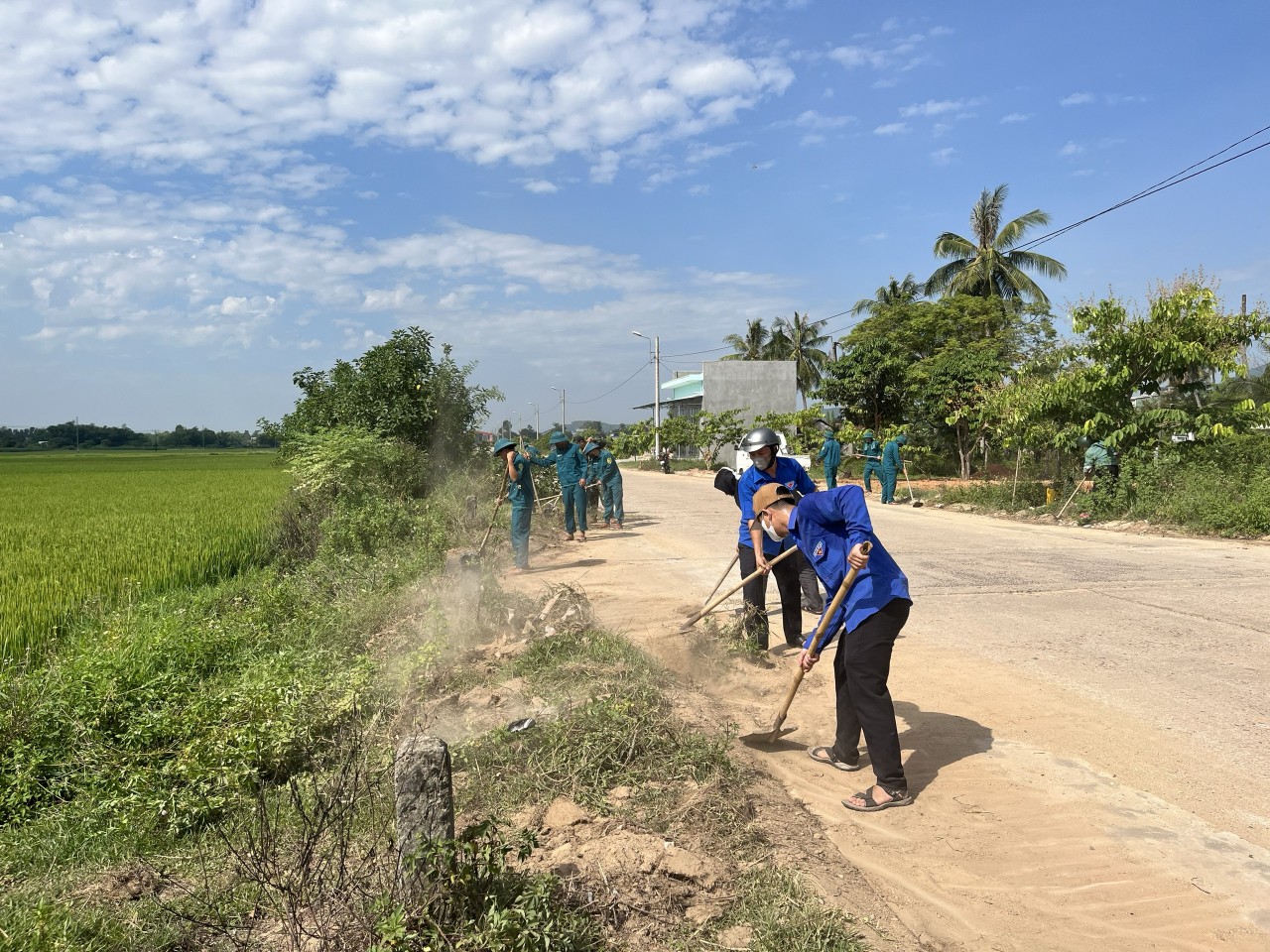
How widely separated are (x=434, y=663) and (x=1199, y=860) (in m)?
4.33

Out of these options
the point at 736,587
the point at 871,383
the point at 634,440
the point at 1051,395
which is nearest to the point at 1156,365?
the point at 1051,395

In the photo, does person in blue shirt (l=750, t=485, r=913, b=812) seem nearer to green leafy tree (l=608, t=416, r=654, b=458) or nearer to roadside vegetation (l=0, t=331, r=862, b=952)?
roadside vegetation (l=0, t=331, r=862, b=952)

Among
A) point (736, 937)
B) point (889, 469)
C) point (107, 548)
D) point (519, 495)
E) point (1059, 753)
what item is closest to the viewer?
point (736, 937)

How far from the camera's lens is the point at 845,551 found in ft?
13.8

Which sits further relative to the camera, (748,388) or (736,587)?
(748,388)

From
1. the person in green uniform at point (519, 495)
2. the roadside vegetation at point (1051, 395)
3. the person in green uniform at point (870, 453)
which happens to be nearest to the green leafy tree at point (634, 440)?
the roadside vegetation at point (1051, 395)

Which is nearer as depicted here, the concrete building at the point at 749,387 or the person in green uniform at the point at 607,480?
the person in green uniform at the point at 607,480

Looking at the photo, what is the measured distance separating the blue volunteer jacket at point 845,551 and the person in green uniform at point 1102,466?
12835 millimetres

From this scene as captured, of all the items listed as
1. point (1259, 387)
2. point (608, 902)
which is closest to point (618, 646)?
point (608, 902)

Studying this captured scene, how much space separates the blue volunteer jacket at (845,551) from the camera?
4027 millimetres

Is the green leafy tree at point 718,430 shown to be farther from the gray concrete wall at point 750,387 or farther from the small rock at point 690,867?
the small rock at point 690,867

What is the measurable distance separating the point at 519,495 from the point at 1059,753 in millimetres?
7213

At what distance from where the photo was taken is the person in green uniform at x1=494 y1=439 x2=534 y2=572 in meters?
10.4

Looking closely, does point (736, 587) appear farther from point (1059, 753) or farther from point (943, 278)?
point (943, 278)
